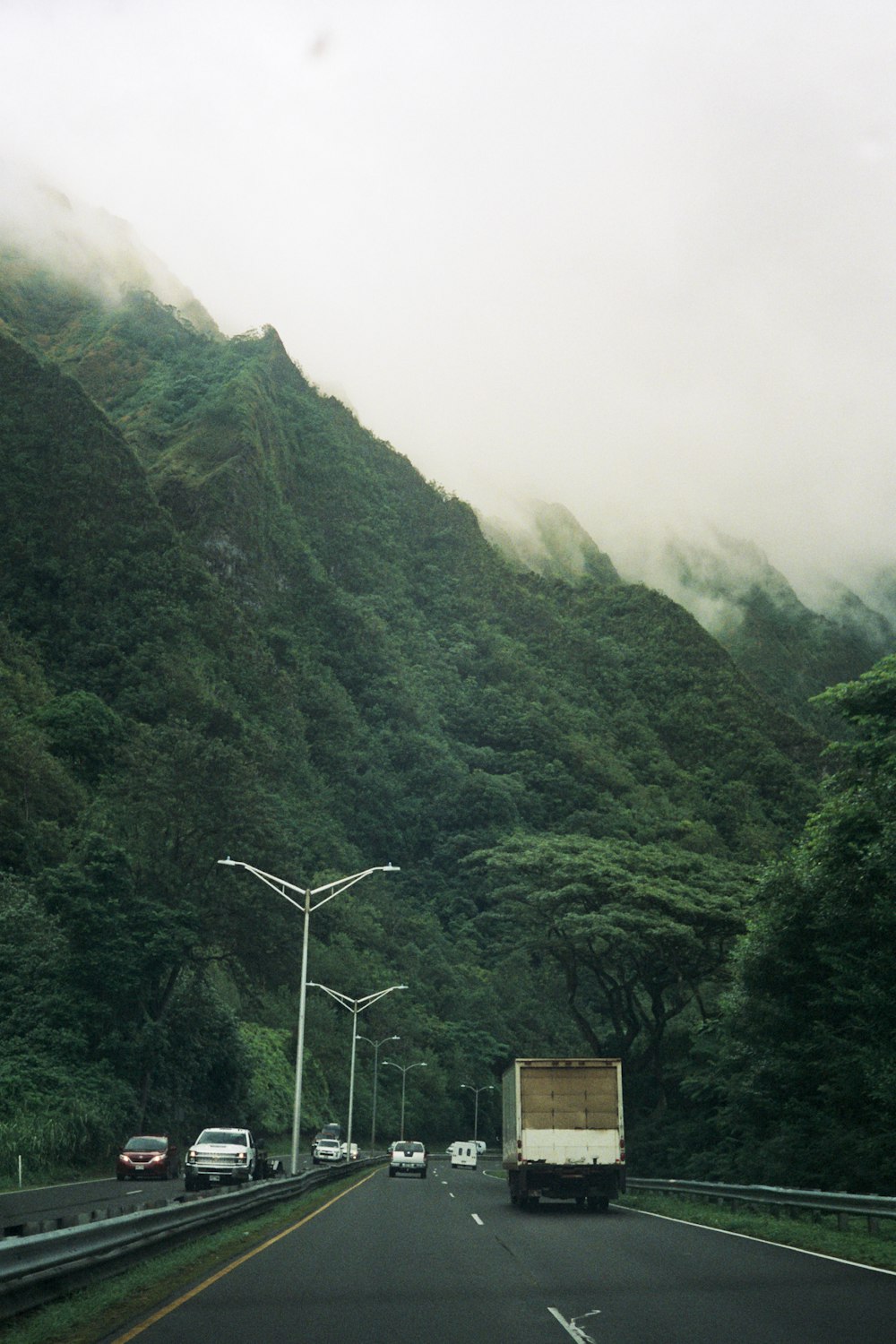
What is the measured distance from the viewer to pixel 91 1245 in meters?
13.5

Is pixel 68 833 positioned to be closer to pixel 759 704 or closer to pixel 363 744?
pixel 363 744

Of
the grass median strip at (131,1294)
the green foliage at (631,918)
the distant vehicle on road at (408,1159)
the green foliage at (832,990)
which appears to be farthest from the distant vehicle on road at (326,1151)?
the grass median strip at (131,1294)

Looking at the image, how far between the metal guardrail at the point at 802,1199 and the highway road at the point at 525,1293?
1.73 meters

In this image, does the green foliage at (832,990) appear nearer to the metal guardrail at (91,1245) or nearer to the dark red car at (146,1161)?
the metal guardrail at (91,1245)

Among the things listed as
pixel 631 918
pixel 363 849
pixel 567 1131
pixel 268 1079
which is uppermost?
pixel 363 849

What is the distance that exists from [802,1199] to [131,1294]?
1372 cm

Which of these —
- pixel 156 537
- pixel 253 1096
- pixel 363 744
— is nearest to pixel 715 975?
pixel 253 1096

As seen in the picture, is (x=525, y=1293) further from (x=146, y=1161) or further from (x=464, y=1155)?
(x=464, y=1155)

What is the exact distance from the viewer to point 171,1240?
17734mm

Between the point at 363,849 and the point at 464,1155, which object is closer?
the point at 464,1155

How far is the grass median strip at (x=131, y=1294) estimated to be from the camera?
1064cm

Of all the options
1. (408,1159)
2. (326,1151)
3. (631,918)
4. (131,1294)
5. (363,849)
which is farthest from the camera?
(363,849)

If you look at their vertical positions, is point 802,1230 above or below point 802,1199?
below

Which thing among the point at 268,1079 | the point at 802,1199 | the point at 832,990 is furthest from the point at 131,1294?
the point at 268,1079
